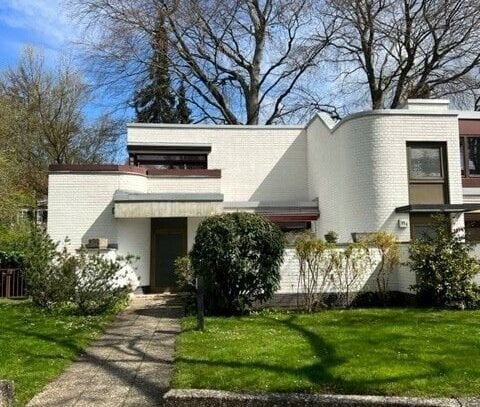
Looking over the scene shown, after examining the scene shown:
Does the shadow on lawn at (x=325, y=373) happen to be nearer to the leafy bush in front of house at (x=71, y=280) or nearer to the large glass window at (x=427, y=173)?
the leafy bush in front of house at (x=71, y=280)

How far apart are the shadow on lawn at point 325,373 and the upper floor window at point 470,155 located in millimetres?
15597

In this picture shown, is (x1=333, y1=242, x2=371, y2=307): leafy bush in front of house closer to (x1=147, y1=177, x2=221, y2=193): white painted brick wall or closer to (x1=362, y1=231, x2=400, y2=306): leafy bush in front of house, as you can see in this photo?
(x1=362, y1=231, x2=400, y2=306): leafy bush in front of house

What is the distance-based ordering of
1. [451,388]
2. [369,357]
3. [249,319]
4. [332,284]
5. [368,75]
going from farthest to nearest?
[368,75] → [332,284] → [249,319] → [369,357] → [451,388]

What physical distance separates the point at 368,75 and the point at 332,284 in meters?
22.8

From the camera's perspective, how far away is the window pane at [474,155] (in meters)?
21.4

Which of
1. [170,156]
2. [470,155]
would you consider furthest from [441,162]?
[170,156]

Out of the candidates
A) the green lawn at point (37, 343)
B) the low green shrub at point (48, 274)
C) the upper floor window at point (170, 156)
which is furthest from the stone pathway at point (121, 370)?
the upper floor window at point (170, 156)

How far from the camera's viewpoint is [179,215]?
1741cm

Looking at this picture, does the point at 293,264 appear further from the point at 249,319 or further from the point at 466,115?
the point at 466,115

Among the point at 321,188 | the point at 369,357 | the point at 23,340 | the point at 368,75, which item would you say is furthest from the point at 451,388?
the point at 368,75

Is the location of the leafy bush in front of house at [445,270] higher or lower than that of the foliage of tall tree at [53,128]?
lower

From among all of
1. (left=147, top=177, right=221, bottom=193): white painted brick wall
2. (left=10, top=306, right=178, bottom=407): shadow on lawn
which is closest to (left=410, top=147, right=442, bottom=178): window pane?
(left=147, top=177, right=221, bottom=193): white painted brick wall

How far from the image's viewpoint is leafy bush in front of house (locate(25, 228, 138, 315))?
12.3 m

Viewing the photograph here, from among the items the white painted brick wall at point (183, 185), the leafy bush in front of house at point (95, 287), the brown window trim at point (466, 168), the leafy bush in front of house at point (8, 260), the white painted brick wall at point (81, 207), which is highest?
the brown window trim at point (466, 168)
